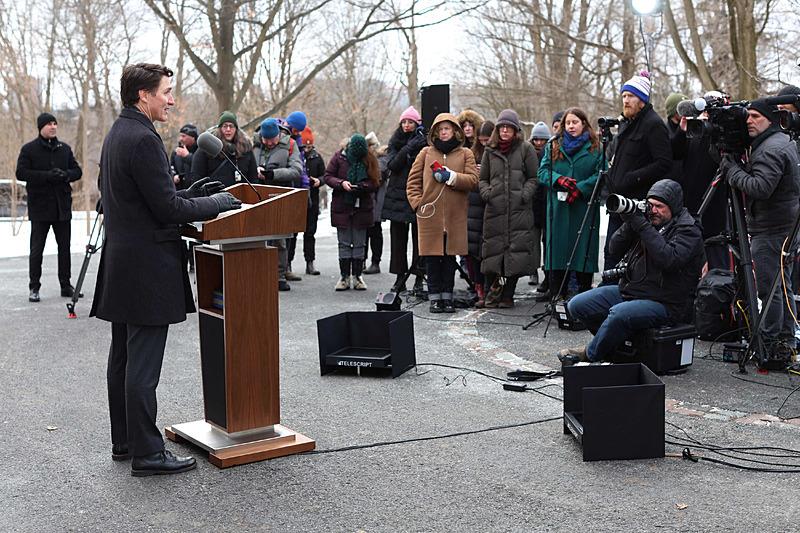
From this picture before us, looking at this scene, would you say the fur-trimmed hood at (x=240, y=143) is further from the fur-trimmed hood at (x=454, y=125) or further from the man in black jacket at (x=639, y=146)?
the man in black jacket at (x=639, y=146)

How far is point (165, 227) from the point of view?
491 centimetres

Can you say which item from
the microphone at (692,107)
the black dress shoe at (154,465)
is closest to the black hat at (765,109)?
the microphone at (692,107)

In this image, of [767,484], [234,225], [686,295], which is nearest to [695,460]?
[767,484]

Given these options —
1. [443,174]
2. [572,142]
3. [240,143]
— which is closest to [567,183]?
[572,142]

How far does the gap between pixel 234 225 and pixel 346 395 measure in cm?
200

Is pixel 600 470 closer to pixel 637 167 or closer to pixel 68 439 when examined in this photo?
pixel 68 439

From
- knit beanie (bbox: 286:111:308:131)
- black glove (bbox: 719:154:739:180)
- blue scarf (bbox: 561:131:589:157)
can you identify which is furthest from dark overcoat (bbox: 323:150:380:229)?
black glove (bbox: 719:154:739:180)

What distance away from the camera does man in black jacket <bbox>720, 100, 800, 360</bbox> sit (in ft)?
23.0

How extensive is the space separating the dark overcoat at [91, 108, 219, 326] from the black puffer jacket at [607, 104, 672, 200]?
4888mm

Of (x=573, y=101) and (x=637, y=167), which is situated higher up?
(x=573, y=101)

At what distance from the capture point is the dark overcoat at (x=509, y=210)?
9734 mm

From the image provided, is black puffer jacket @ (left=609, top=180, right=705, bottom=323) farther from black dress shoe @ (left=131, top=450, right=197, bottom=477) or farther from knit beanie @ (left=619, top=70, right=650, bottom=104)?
black dress shoe @ (left=131, top=450, right=197, bottom=477)

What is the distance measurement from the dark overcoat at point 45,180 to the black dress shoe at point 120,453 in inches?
242

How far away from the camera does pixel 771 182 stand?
22.9ft
